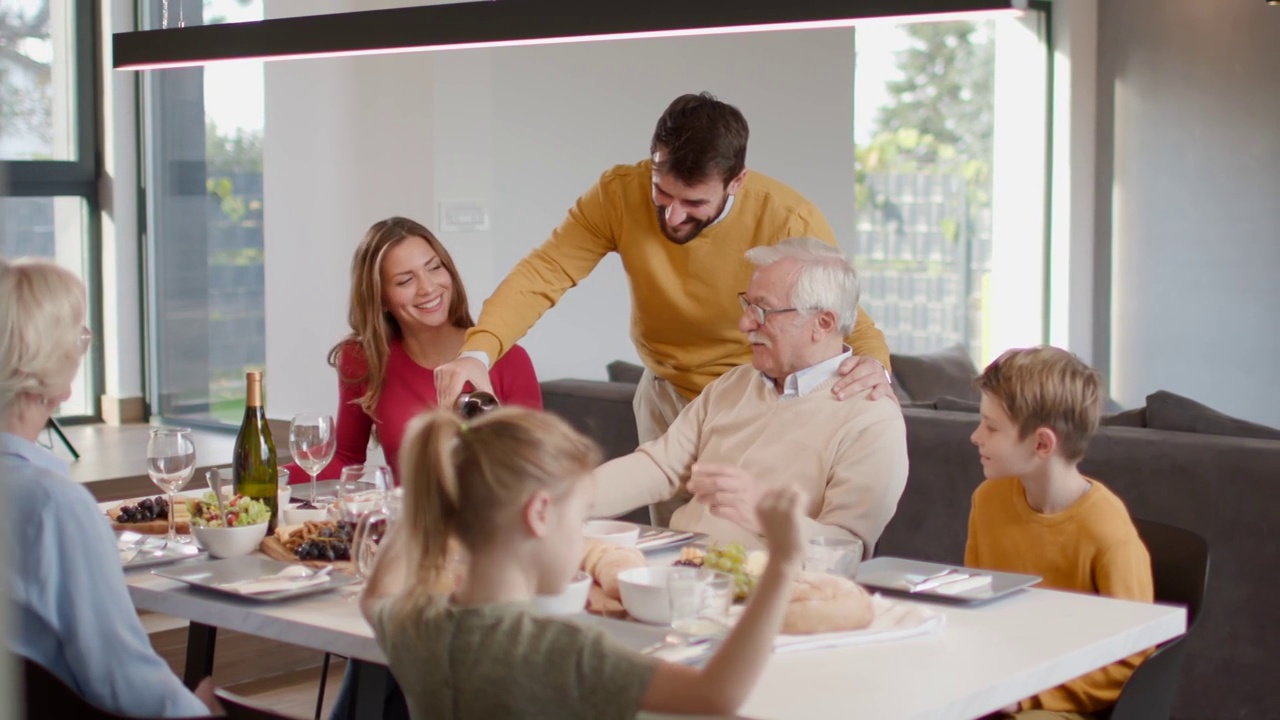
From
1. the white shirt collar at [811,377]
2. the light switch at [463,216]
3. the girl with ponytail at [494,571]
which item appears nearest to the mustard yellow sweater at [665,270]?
the white shirt collar at [811,377]

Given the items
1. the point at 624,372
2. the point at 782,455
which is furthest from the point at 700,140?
the point at 624,372

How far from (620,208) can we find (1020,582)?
1457mm

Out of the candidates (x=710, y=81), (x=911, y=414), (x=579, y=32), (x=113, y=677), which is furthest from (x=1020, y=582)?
(x=710, y=81)

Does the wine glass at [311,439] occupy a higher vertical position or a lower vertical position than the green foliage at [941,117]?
lower

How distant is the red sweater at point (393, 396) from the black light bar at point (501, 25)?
707mm

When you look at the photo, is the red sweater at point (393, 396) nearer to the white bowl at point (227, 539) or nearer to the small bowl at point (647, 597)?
the white bowl at point (227, 539)

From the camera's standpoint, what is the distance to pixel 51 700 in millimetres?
1522

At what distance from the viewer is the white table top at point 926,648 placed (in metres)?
1.56

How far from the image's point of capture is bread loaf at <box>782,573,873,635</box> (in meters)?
1.79

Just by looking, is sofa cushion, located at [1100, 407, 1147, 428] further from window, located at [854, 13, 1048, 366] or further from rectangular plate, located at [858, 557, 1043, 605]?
window, located at [854, 13, 1048, 366]

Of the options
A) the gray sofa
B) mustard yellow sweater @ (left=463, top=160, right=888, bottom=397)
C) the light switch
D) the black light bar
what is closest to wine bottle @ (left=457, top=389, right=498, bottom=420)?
mustard yellow sweater @ (left=463, top=160, right=888, bottom=397)

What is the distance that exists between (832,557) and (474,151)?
3381mm

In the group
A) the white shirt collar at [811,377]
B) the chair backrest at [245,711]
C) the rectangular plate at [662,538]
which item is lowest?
the chair backrest at [245,711]

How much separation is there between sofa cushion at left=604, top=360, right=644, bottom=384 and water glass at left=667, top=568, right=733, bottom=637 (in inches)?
117
